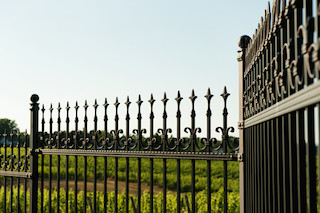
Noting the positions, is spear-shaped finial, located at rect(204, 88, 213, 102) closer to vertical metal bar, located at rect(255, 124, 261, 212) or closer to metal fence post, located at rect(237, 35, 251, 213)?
metal fence post, located at rect(237, 35, 251, 213)

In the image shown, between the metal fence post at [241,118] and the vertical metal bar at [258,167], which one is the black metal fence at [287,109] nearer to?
the vertical metal bar at [258,167]

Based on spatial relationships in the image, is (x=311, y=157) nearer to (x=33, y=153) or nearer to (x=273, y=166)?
(x=273, y=166)

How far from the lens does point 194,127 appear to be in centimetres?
388

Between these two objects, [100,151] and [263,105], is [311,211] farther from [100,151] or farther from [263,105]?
[100,151]

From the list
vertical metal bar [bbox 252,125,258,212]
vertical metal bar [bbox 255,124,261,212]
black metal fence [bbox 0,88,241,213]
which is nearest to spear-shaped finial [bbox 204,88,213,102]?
black metal fence [bbox 0,88,241,213]

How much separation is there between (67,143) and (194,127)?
212cm

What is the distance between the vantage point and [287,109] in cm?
171

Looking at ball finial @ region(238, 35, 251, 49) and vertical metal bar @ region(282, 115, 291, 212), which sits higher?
ball finial @ region(238, 35, 251, 49)

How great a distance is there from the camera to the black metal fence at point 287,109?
57.4 inches

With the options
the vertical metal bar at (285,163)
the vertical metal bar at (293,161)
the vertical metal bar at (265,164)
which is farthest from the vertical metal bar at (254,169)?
the vertical metal bar at (293,161)

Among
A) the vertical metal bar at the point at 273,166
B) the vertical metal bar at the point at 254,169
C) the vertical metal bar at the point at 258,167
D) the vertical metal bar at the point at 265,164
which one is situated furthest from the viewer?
the vertical metal bar at the point at 254,169

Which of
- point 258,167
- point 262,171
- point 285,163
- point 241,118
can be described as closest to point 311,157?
point 285,163

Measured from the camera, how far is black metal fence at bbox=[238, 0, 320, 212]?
1459 mm

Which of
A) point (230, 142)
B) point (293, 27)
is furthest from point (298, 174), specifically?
point (230, 142)
